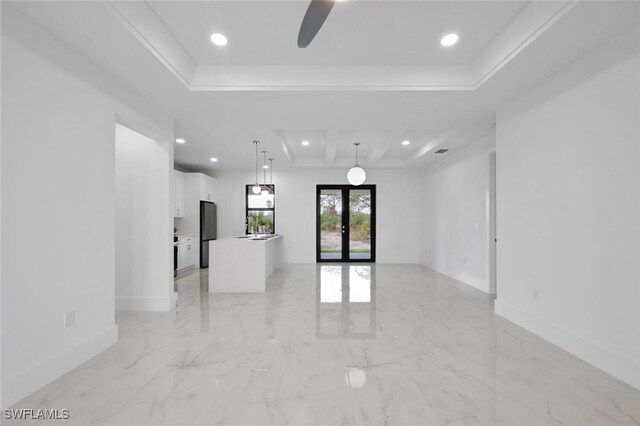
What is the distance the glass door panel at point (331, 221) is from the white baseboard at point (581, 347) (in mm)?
4992

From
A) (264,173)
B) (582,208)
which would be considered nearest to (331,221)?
(264,173)

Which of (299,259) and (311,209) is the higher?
(311,209)

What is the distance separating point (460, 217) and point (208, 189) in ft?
19.1

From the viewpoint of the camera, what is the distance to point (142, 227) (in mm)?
3770

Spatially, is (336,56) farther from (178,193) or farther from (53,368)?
(178,193)

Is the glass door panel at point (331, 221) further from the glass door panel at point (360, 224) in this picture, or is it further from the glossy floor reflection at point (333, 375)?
the glossy floor reflection at point (333, 375)

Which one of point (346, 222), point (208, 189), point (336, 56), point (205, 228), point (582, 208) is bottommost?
point (205, 228)

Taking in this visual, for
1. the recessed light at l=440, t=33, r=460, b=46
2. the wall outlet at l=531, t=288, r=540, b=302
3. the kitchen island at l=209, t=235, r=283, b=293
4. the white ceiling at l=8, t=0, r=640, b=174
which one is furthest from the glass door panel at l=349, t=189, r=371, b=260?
the recessed light at l=440, t=33, r=460, b=46

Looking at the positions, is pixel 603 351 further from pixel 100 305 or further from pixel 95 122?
pixel 95 122

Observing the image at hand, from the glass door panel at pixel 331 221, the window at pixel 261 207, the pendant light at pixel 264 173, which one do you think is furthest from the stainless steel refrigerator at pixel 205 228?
the glass door panel at pixel 331 221

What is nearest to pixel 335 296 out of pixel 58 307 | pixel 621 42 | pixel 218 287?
pixel 218 287

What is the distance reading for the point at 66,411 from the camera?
5.97ft

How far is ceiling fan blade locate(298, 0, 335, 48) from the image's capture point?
1642 millimetres

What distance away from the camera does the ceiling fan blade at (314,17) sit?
1642 mm
